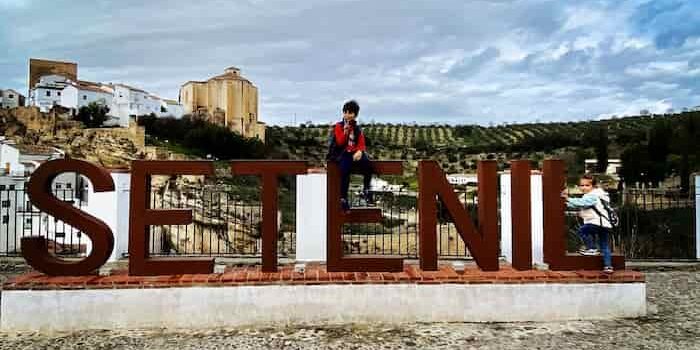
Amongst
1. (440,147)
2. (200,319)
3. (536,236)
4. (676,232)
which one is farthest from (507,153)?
(200,319)

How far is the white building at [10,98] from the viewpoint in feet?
232

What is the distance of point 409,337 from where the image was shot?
5.12 meters

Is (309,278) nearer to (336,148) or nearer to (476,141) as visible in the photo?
(336,148)

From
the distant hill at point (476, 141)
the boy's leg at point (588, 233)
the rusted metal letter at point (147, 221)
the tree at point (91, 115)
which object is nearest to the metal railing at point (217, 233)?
the rusted metal letter at point (147, 221)

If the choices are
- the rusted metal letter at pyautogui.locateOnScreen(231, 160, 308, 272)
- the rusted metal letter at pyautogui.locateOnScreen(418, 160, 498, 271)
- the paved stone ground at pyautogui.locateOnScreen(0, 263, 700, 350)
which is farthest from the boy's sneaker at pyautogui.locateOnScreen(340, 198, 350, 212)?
the paved stone ground at pyautogui.locateOnScreen(0, 263, 700, 350)

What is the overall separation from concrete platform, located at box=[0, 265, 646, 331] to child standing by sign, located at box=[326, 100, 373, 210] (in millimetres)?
1044

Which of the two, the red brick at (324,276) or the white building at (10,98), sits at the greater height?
the white building at (10,98)

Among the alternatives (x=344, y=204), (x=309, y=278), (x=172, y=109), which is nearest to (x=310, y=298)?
(x=309, y=278)

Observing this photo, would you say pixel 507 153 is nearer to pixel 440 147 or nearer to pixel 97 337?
pixel 440 147

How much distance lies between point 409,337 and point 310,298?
1115mm

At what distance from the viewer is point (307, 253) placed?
8.02 meters

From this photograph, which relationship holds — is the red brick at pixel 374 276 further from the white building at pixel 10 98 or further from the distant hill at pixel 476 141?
the white building at pixel 10 98

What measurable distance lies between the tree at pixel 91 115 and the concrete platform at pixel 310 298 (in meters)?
66.2

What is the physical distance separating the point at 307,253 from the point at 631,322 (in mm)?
4397
